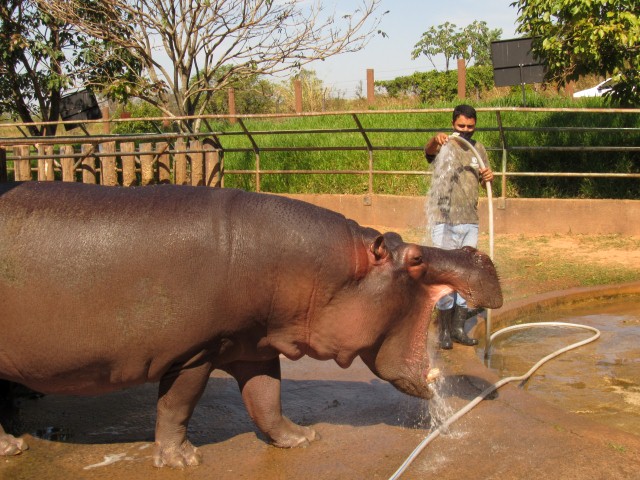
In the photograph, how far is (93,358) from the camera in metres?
3.60

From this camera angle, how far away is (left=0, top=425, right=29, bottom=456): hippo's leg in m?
3.90

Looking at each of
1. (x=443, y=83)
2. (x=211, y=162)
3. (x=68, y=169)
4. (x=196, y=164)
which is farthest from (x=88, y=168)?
(x=443, y=83)

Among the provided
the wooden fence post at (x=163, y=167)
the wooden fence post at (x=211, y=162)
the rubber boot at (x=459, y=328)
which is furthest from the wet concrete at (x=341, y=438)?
the wooden fence post at (x=211, y=162)

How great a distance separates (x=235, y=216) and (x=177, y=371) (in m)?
0.76

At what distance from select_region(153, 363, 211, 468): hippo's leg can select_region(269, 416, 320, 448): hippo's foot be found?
1.37ft

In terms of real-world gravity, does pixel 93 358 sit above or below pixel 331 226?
below

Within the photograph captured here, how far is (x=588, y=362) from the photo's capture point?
5.81 m

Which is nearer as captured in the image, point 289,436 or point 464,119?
point 289,436

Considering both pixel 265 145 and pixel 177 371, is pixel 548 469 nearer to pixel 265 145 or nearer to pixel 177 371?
pixel 177 371

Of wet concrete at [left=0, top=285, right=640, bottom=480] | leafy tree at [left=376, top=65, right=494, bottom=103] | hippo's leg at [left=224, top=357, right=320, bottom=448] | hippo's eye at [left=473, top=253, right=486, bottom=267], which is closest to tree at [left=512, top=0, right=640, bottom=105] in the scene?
wet concrete at [left=0, top=285, right=640, bottom=480]

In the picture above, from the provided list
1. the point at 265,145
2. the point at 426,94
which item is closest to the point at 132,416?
the point at 265,145

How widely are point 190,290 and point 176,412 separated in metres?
0.62

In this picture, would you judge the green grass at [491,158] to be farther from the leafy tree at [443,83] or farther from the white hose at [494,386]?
the leafy tree at [443,83]

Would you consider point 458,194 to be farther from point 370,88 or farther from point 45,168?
point 370,88
